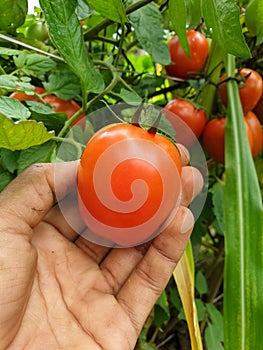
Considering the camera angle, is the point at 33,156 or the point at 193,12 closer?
the point at 33,156

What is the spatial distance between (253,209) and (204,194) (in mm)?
156

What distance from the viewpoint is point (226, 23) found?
494mm

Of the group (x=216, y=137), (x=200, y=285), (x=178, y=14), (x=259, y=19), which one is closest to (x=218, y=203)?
(x=216, y=137)

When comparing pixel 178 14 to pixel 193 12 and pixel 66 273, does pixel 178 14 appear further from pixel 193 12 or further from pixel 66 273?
pixel 66 273

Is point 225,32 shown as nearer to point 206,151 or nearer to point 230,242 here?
point 230,242

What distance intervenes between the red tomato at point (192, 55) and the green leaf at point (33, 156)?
0.39 m

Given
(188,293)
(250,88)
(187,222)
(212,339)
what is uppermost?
(250,88)

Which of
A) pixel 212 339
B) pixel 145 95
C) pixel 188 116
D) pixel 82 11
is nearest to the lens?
pixel 145 95

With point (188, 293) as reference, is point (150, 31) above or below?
above

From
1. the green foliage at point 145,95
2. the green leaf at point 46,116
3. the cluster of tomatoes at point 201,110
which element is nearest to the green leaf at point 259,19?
the green foliage at point 145,95

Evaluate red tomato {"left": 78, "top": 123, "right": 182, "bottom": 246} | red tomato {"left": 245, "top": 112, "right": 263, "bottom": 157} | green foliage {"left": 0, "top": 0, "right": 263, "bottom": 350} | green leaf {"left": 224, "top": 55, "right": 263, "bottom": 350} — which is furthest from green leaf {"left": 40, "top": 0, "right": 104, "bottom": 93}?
red tomato {"left": 245, "top": 112, "right": 263, "bottom": 157}

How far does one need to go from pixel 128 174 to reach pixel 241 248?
29cm

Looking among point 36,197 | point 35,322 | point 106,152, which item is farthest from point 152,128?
point 35,322

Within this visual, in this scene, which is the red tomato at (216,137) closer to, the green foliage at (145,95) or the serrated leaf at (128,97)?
the green foliage at (145,95)
